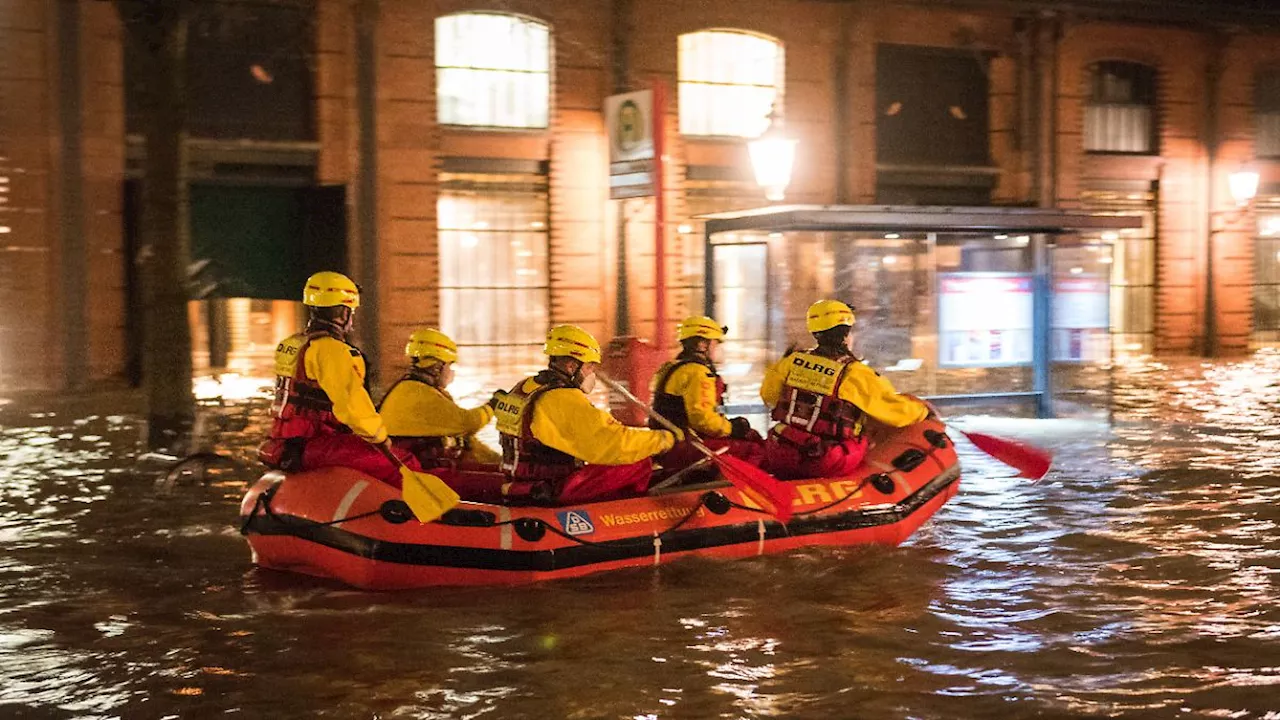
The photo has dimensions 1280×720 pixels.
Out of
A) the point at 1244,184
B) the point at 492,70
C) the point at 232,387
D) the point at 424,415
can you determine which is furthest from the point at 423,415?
the point at 1244,184

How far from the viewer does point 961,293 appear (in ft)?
56.2

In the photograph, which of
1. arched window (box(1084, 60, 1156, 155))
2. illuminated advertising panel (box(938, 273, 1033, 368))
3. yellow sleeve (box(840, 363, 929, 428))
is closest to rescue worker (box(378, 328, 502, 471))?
yellow sleeve (box(840, 363, 929, 428))

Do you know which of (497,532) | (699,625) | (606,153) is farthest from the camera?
(606,153)

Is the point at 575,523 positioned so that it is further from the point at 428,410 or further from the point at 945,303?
the point at 945,303

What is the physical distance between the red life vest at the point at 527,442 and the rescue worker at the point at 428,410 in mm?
723

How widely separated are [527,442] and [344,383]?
116 cm

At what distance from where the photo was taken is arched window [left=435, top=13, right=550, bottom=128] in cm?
2080

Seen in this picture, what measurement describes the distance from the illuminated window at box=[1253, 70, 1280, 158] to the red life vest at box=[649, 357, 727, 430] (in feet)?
69.4

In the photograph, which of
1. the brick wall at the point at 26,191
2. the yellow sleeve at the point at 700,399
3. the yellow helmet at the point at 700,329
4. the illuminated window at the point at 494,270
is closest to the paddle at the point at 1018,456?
the yellow sleeve at the point at 700,399

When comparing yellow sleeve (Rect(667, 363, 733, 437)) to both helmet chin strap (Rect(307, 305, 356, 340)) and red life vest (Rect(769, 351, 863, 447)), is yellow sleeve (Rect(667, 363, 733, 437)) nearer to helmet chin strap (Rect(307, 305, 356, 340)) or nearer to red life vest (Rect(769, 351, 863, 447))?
red life vest (Rect(769, 351, 863, 447))

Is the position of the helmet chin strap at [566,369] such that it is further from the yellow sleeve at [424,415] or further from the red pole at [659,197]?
the red pole at [659,197]

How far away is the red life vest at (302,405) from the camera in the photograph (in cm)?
862

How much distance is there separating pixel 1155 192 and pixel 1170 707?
2246cm

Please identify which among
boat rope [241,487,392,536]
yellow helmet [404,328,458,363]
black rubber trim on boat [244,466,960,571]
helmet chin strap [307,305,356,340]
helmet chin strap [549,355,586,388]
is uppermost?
helmet chin strap [307,305,356,340]
